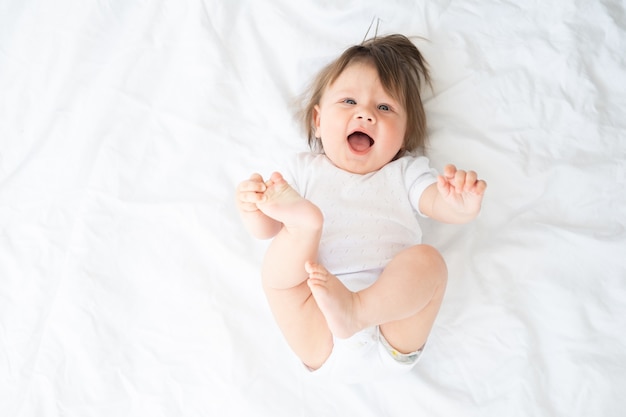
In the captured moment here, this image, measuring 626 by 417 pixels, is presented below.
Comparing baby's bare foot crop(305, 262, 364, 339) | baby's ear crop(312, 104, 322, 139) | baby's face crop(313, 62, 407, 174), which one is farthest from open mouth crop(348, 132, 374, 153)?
baby's bare foot crop(305, 262, 364, 339)

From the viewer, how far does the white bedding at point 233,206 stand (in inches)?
48.4

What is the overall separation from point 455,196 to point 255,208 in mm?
395

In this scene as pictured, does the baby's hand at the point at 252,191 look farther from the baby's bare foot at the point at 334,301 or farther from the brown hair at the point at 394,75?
the brown hair at the point at 394,75

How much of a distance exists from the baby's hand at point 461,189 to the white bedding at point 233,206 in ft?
0.75

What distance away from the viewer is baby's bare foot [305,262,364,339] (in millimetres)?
1008

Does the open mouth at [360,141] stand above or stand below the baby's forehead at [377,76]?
below

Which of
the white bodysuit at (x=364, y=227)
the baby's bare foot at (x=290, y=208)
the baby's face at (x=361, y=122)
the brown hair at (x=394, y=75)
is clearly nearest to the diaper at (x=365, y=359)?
the white bodysuit at (x=364, y=227)

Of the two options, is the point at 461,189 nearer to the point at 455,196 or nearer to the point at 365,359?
the point at 455,196

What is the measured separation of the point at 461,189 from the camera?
109 cm

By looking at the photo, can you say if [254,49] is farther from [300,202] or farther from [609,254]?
[609,254]

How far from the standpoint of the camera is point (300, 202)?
1.02 meters

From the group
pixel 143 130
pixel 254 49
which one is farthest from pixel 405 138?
pixel 143 130

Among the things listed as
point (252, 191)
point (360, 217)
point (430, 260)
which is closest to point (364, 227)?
point (360, 217)

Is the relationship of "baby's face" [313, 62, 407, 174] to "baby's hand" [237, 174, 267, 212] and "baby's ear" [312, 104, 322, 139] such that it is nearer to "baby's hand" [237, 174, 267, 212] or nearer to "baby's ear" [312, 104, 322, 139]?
"baby's ear" [312, 104, 322, 139]
